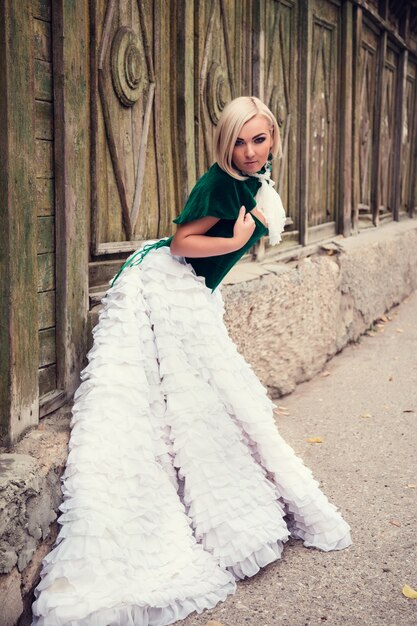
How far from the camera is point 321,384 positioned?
18.0 feet

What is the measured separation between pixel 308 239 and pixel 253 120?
383cm

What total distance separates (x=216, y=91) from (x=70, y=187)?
1.96 m

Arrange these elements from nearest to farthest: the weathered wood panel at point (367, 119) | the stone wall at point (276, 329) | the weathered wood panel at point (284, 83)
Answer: the stone wall at point (276, 329) < the weathered wood panel at point (284, 83) < the weathered wood panel at point (367, 119)

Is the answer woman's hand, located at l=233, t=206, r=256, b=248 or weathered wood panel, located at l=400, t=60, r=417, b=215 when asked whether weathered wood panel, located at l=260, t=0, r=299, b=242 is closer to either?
woman's hand, located at l=233, t=206, r=256, b=248

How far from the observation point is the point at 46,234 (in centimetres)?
292

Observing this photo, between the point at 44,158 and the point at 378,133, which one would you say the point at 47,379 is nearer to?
the point at 44,158

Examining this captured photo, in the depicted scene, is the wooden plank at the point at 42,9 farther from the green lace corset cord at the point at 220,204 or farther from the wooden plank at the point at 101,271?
the wooden plank at the point at 101,271

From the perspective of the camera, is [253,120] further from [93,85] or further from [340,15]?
[340,15]

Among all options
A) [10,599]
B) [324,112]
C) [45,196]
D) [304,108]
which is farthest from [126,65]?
[324,112]

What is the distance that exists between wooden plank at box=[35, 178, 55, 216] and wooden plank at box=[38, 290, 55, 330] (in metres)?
0.31

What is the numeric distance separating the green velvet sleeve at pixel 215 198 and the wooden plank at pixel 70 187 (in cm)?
45

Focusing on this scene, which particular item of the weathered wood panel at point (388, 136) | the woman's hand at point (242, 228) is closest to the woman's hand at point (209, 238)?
the woman's hand at point (242, 228)

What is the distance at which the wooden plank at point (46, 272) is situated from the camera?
9.48ft

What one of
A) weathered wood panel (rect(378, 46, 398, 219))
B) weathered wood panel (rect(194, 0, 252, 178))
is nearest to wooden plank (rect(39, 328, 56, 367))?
weathered wood panel (rect(194, 0, 252, 178))
